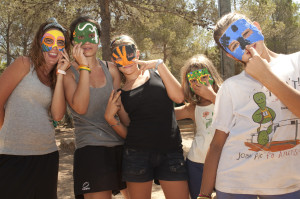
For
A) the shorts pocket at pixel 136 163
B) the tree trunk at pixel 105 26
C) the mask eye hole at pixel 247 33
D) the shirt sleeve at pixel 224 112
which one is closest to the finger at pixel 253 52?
the mask eye hole at pixel 247 33

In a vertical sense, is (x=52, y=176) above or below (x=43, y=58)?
below

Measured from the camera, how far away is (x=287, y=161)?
157cm

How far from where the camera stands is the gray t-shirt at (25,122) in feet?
7.26

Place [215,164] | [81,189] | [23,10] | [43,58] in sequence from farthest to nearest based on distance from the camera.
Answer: [23,10] < [43,58] < [81,189] < [215,164]

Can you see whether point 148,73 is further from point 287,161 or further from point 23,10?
→ point 23,10

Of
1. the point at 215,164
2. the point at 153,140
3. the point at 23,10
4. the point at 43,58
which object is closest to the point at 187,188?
the point at 153,140

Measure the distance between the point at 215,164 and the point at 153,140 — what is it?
0.70m

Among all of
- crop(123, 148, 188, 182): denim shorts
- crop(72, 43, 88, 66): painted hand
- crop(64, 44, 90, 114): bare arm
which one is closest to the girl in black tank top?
crop(123, 148, 188, 182): denim shorts

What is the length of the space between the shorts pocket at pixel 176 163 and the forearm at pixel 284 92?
1.05 m

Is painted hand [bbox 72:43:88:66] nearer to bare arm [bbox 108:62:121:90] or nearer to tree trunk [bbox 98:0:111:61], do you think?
bare arm [bbox 108:62:121:90]

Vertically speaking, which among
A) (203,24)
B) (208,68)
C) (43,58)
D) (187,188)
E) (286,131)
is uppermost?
(203,24)

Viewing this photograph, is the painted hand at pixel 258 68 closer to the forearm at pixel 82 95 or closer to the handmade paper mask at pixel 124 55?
the handmade paper mask at pixel 124 55

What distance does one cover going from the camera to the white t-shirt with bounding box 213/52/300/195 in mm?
1559

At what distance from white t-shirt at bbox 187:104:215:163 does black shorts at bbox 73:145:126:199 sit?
2.17ft
